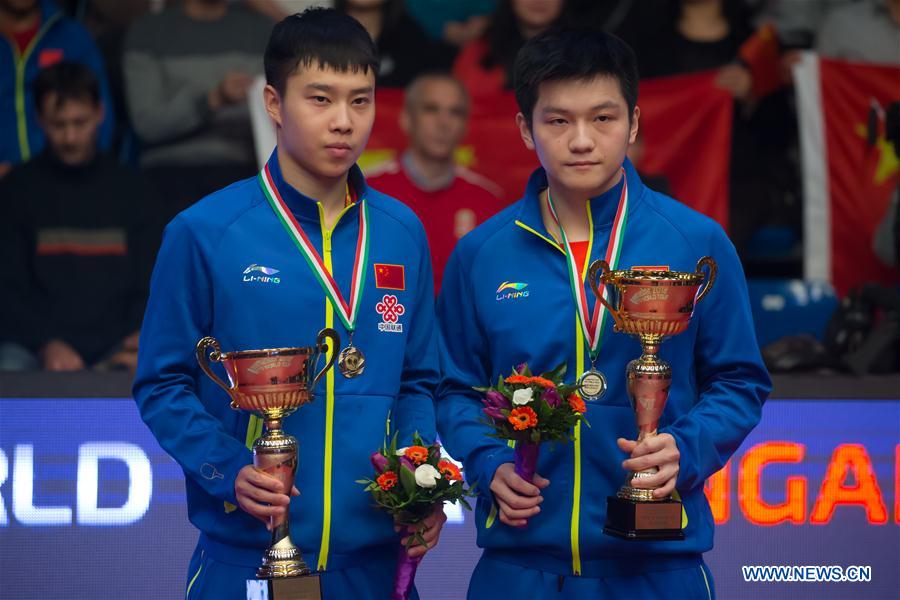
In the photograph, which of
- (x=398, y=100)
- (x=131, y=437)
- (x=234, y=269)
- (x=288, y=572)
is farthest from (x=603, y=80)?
(x=398, y=100)

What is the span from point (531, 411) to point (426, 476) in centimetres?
27

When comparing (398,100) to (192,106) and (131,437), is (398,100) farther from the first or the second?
(131,437)

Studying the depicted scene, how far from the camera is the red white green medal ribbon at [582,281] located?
3.03 m

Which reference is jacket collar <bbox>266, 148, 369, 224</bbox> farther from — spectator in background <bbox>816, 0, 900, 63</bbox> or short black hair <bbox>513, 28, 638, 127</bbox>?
spectator in background <bbox>816, 0, 900, 63</bbox>

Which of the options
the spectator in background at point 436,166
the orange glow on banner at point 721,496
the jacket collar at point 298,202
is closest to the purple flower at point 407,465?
the jacket collar at point 298,202

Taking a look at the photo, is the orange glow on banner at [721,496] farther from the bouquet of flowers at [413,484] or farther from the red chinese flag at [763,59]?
the red chinese flag at [763,59]

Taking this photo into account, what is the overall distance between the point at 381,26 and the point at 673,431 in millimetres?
4558

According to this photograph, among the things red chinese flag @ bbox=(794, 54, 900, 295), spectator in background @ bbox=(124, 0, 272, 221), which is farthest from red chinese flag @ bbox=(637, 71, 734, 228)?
spectator in background @ bbox=(124, 0, 272, 221)

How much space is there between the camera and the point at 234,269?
9.56 ft

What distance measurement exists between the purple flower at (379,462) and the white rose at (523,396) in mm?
316

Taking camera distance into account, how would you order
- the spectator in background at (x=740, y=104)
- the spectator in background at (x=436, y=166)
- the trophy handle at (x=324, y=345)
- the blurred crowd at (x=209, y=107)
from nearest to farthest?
the trophy handle at (x=324, y=345)
the blurred crowd at (x=209, y=107)
the spectator in background at (x=436, y=166)
the spectator in background at (x=740, y=104)

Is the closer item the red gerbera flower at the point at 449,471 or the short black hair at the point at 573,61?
the red gerbera flower at the point at 449,471

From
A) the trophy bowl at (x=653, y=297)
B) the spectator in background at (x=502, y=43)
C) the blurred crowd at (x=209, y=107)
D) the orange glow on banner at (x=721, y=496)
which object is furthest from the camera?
the spectator in background at (x=502, y=43)

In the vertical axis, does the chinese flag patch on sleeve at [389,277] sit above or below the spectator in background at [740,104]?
below
